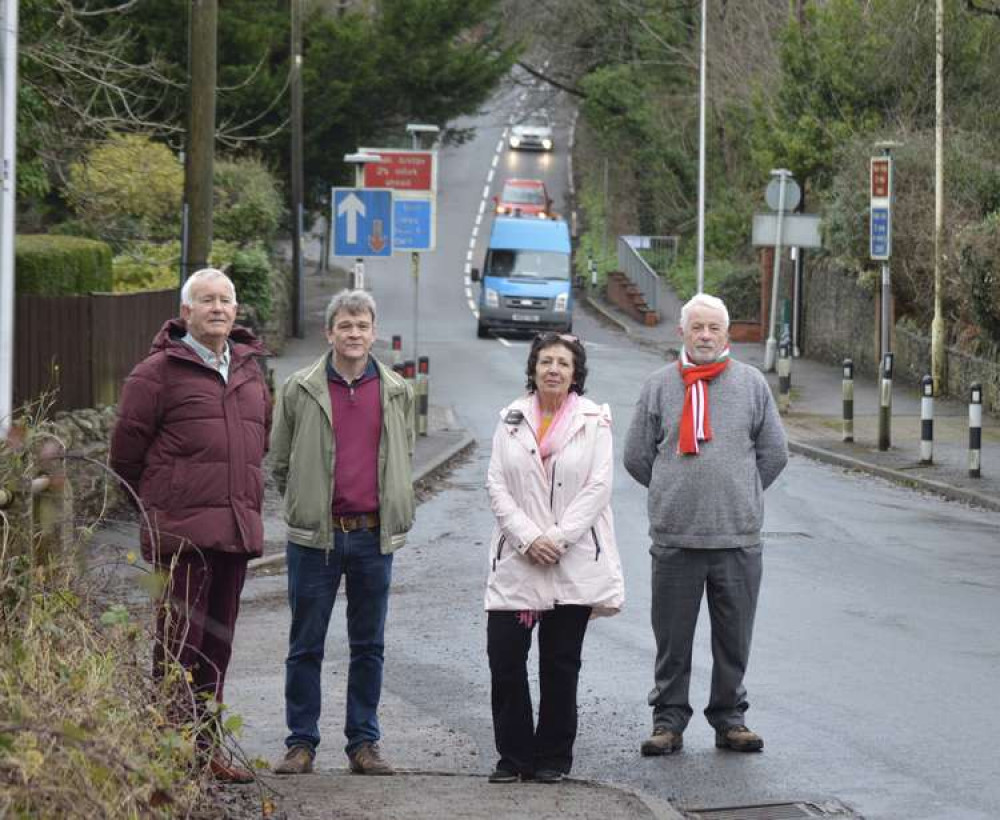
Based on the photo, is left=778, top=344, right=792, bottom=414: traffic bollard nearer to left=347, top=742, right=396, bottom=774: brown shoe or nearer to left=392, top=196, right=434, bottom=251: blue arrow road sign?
left=392, top=196, right=434, bottom=251: blue arrow road sign

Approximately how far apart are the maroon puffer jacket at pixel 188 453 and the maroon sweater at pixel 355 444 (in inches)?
13.5

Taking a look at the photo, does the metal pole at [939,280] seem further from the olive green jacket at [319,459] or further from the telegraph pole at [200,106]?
the olive green jacket at [319,459]

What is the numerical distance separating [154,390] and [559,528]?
162cm

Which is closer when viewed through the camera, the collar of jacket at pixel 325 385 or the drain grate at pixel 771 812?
the drain grate at pixel 771 812

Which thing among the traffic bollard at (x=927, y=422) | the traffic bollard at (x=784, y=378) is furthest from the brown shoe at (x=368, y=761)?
the traffic bollard at (x=784, y=378)

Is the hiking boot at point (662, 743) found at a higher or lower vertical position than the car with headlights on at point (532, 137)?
lower

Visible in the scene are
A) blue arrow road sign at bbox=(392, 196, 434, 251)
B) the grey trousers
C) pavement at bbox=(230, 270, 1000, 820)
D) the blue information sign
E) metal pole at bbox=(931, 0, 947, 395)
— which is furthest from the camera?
metal pole at bbox=(931, 0, 947, 395)

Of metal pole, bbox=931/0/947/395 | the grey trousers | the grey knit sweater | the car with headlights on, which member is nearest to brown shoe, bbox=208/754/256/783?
the grey trousers

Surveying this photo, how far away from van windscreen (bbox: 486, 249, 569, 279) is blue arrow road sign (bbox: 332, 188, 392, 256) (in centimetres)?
2142

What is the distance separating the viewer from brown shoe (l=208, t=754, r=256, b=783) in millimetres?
6496

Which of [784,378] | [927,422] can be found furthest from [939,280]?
[927,422]

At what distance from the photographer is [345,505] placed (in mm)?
7227

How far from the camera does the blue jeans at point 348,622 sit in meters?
7.27

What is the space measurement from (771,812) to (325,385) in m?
2.34
